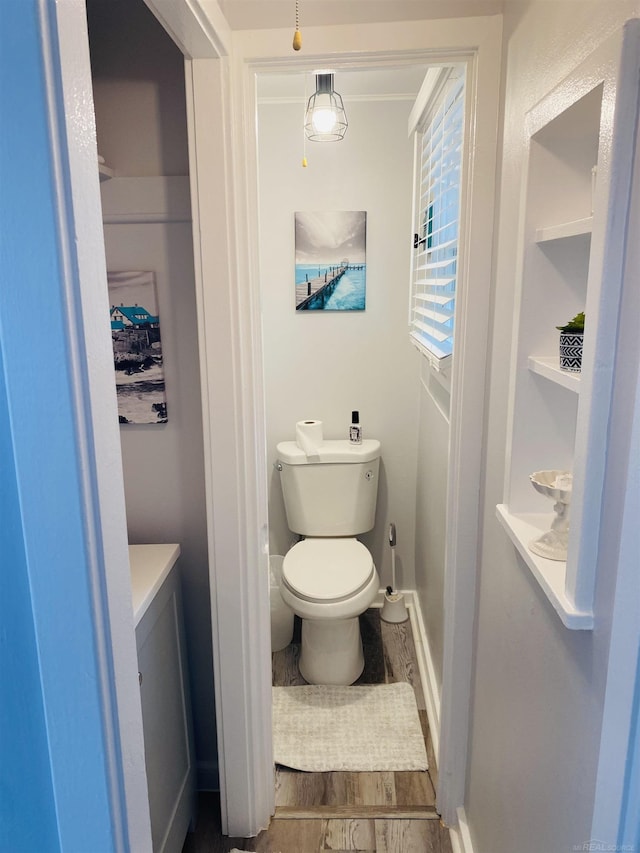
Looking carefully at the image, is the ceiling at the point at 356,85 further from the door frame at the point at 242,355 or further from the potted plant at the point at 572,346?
the potted plant at the point at 572,346

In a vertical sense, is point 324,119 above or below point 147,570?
above

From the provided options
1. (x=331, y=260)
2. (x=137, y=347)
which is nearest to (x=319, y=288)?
(x=331, y=260)

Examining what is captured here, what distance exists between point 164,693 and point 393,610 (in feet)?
4.93

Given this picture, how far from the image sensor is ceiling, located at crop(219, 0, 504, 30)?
133 centimetres

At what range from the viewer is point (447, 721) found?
1.74 metres

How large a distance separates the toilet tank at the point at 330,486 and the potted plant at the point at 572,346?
173 cm

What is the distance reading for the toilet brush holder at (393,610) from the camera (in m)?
2.87

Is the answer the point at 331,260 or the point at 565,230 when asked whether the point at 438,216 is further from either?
the point at 565,230

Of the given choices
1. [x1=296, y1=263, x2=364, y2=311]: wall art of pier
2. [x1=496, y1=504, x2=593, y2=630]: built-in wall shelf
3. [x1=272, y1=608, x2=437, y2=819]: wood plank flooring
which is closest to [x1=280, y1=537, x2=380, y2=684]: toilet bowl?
[x1=272, y1=608, x2=437, y2=819]: wood plank flooring

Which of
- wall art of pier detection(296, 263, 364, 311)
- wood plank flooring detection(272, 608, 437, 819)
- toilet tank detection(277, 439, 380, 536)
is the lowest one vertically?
wood plank flooring detection(272, 608, 437, 819)

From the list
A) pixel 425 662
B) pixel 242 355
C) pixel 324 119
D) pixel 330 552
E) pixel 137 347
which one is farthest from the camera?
pixel 330 552

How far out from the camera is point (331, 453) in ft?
8.79

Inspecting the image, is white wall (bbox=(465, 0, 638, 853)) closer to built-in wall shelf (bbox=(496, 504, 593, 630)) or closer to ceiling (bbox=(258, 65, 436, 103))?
built-in wall shelf (bbox=(496, 504, 593, 630))

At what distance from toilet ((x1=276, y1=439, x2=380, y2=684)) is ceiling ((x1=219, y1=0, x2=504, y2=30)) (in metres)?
1.66
